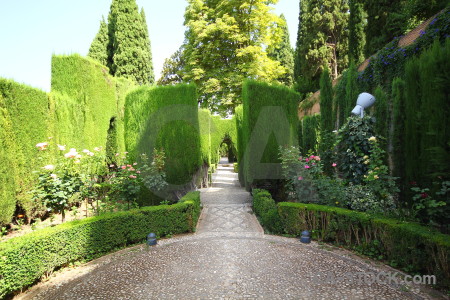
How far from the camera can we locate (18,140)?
5598 millimetres

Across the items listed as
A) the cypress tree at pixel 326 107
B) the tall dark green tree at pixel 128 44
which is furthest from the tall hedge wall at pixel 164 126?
the tall dark green tree at pixel 128 44

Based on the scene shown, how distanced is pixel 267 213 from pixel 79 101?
7.07 meters

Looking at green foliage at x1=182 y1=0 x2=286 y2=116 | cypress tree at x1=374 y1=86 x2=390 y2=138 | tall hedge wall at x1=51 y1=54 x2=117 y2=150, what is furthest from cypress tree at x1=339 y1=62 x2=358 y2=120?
tall hedge wall at x1=51 y1=54 x2=117 y2=150

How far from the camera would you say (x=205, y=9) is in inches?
631

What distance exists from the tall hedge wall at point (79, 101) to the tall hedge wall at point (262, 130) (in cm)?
524

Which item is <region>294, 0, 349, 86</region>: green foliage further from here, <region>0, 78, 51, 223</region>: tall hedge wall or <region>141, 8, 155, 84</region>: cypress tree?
<region>0, 78, 51, 223</region>: tall hedge wall

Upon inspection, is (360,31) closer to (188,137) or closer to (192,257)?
(188,137)

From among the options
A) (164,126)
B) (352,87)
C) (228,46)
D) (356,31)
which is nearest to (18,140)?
(164,126)

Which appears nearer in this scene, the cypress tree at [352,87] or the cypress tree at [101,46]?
the cypress tree at [352,87]

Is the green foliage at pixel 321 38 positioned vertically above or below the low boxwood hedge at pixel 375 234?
above

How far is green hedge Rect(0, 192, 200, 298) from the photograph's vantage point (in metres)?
3.31

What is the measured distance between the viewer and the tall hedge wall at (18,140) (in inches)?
205

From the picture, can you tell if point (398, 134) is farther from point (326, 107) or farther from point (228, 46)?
point (228, 46)

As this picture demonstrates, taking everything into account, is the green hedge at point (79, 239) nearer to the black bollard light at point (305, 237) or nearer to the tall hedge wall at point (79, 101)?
the black bollard light at point (305, 237)
